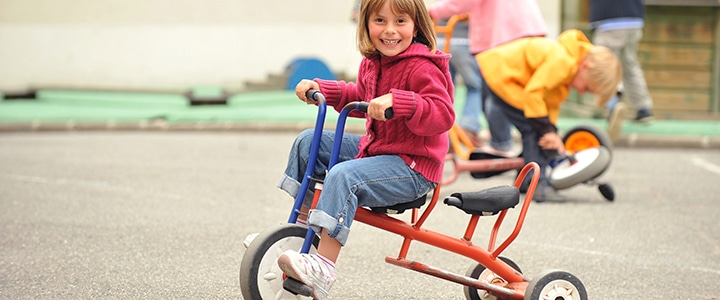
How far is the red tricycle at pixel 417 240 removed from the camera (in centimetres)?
367

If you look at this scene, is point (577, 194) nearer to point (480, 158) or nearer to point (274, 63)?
point (480, 158)

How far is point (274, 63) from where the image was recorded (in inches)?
603

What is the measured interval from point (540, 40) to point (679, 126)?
15.5 feet

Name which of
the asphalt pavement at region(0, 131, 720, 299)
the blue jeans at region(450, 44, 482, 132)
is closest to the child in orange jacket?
the asphalt pavement at region(0, 131, 720, 299)

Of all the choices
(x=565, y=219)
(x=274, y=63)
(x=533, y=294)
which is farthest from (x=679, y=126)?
(x=533, y=294)

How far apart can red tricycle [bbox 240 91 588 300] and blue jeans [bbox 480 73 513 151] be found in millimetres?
3398

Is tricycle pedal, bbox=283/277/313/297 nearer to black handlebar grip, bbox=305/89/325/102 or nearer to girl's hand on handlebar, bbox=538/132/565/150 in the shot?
black handlebar grip, bbox=305/89/325/102

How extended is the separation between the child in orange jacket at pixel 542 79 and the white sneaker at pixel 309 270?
346 centimetres

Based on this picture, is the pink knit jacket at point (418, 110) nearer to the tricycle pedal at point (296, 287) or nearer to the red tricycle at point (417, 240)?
the red tricycle at point (417, 240)

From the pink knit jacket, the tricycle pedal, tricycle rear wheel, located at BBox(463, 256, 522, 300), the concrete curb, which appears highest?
the pink knit jacket

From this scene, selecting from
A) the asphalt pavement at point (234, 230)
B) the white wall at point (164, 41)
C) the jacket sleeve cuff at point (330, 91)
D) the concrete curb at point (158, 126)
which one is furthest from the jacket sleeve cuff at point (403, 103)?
the white wall at point (164, 41)

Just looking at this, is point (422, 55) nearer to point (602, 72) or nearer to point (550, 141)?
point (602, 72)

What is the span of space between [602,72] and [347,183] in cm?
344

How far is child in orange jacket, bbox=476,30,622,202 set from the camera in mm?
6727
